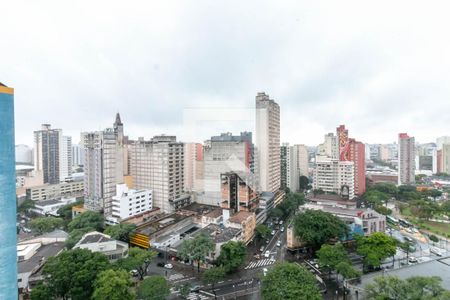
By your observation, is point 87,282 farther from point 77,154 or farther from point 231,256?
point 77,154

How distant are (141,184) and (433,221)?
13.9 metres

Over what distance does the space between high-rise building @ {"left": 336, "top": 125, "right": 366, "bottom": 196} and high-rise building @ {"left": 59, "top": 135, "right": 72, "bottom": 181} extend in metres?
18.7

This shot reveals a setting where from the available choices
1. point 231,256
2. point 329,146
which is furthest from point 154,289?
point 329,146

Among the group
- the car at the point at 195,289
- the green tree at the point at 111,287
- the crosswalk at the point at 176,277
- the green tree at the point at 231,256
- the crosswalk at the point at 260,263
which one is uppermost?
the green tree at the point at 111,287

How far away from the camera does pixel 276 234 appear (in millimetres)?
9797

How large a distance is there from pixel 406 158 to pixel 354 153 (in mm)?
7124

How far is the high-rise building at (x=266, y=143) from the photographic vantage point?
504 inches

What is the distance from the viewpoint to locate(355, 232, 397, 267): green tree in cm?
627

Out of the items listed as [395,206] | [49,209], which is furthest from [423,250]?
[49,209]

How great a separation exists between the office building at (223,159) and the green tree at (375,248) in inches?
207

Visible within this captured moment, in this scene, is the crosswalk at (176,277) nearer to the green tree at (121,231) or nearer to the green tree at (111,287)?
the green tree at (111,287)

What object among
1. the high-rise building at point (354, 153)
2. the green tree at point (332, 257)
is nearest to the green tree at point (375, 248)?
the green tree at point (332, 257)

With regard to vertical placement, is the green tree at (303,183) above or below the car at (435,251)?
above

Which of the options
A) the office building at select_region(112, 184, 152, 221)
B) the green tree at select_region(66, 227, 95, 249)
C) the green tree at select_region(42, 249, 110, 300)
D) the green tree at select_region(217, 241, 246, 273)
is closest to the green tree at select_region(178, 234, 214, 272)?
the green tree at select_region(217, 241, 246, 273)
